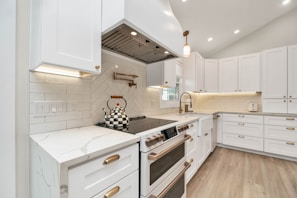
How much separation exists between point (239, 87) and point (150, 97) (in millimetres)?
2623

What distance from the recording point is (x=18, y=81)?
3.12 feet

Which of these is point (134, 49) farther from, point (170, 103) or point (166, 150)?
point (170, 103)

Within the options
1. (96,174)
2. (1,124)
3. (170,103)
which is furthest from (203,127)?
(1,124)

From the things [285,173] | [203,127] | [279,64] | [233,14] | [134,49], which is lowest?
[285,173]

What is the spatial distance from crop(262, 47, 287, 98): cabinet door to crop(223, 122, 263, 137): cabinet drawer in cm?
76

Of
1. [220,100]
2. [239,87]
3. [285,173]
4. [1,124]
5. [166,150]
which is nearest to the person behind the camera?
[1,124]

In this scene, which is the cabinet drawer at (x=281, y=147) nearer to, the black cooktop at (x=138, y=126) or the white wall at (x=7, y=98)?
the black cooktop at (x=138, y=126)

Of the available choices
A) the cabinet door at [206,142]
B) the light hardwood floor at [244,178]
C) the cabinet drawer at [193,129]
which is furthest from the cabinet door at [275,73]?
the cabinet drawer at [193,129]

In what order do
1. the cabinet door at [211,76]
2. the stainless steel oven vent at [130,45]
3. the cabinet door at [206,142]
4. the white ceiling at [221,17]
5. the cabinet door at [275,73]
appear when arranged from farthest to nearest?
1. the cabinet door at [211,76]
2. the cabinet door at [275,73]
3. the cabinet door at [206,142]
4. the white ceiling at [221,17]
5. the stainless steel oven vent at [130,45]

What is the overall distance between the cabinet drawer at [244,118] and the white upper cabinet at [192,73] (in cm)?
98

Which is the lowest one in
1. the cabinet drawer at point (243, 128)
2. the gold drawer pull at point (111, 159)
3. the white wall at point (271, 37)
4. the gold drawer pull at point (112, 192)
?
the cabinet drawer at point (243, 128)

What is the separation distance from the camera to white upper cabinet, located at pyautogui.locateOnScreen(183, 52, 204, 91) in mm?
3254

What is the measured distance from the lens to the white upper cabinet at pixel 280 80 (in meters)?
2.71

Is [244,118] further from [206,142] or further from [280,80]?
[206,142]
